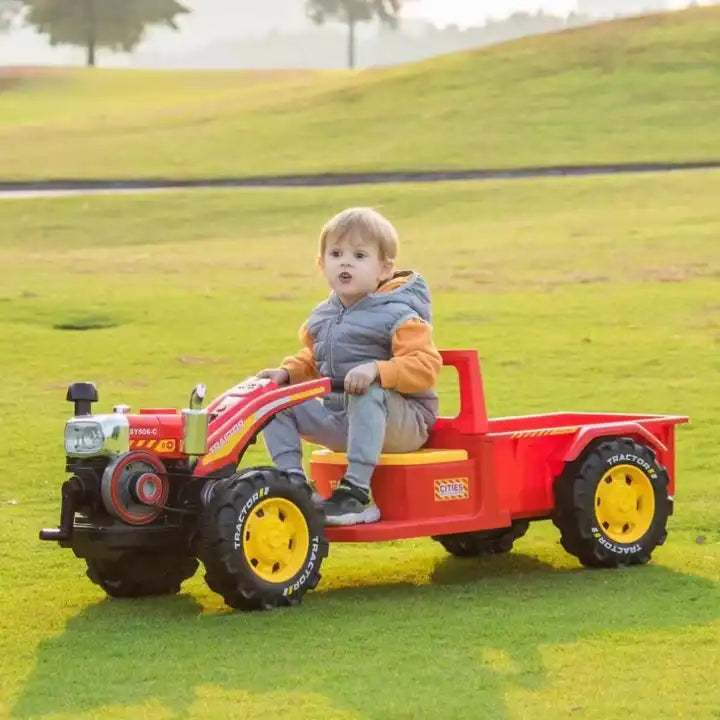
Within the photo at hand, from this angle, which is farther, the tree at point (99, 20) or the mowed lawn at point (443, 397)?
the tree at point (99, 20)

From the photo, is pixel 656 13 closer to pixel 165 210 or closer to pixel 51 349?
pixel 165 210

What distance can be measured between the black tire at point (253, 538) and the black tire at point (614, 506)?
118 centimetres

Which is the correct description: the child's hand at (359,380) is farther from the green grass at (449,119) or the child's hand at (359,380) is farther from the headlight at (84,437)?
the green grass at (449,119)

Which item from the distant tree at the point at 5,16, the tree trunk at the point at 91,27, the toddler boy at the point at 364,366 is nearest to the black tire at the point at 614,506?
the toddler boy at the point at 364,366

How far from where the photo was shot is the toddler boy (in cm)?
623

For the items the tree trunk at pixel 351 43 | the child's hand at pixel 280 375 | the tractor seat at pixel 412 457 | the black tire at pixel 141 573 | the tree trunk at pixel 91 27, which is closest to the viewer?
the black tire at pixel 141 573

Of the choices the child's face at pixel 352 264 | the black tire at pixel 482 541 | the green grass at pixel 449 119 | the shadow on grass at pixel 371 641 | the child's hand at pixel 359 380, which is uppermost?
the green grass at pixel 449 119

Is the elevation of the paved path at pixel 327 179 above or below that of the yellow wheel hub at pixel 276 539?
above

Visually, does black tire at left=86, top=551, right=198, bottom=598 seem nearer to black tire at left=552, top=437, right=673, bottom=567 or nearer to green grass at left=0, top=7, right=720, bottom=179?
black tire at left=552, top=437, right=673, bottom=567

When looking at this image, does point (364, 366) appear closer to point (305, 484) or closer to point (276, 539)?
point (305, 484)

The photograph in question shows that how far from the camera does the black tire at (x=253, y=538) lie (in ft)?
18.9

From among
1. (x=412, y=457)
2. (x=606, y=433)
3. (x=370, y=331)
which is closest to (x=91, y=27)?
(x=606, y=433)

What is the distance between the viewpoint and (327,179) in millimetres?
32344

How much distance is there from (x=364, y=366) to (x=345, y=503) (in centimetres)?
51
